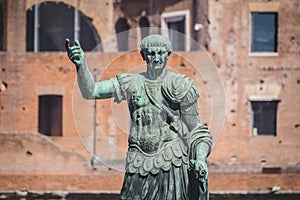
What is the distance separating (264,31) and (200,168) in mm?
23160

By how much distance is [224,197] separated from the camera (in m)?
23.9

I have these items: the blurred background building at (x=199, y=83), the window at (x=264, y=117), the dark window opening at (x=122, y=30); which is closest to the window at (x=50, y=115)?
the blurred background building at (x=199, y=83)

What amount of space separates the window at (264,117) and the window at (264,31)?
157cm

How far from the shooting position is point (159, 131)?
7426 mm

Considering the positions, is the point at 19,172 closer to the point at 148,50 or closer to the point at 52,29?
the point at 52,29

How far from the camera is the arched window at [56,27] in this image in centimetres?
3155

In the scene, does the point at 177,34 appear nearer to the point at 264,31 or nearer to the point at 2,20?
the point at 264,31

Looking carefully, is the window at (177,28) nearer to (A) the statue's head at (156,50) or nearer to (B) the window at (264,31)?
(B) the window at (264,31)

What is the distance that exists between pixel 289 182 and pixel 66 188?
17.7ft

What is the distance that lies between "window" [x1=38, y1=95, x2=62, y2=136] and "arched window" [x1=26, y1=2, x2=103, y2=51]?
2.06 meters

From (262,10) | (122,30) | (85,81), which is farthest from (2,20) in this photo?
(85,81)

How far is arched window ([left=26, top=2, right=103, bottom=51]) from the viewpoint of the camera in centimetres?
3155

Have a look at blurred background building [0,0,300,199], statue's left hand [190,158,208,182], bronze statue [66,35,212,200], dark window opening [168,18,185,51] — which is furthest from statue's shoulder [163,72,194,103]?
dark window opening [168,18,185,51]

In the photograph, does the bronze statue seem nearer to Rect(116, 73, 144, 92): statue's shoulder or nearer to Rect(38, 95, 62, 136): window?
Rect(116, 73, 144, 92): statue's shoulder
